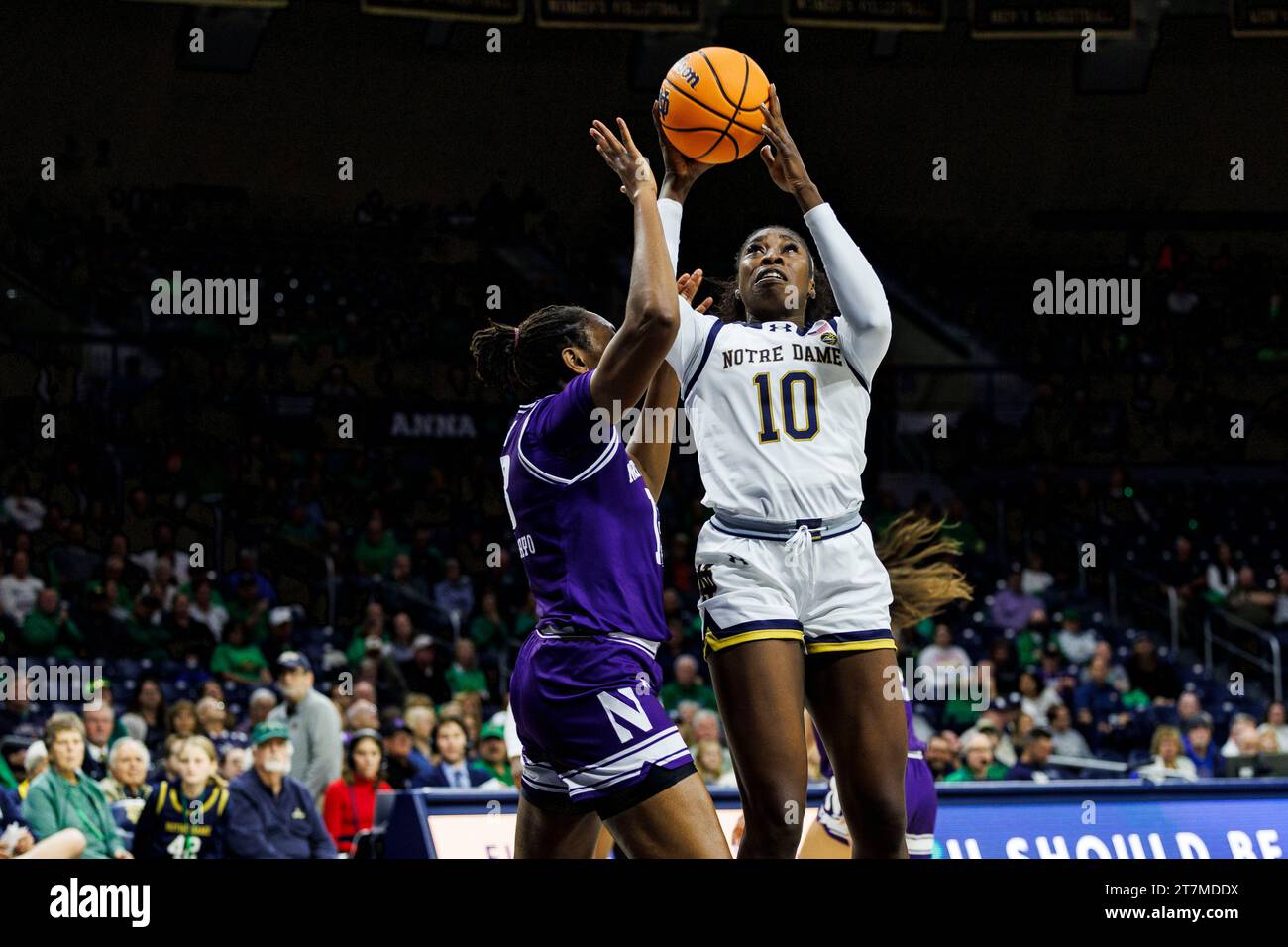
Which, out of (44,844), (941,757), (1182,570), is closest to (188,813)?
(44,844)

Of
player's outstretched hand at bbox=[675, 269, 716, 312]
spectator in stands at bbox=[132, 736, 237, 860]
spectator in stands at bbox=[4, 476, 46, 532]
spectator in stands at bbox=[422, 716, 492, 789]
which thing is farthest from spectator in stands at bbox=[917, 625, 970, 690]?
player's outstretched hand at bbox=[675, 269, 716, 312]

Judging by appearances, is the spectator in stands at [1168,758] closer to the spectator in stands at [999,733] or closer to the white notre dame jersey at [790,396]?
the spectator in stands at [999,733]

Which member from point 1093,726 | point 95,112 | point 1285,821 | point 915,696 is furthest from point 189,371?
point 1285,821

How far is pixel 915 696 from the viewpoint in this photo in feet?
37.7

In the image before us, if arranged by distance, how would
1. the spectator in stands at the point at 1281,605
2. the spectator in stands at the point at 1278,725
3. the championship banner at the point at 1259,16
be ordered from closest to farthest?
the spectator in stands at the point at 1278,725
the championship banner at the point at 1259,16
the spectator in stands at the point at 1281,605

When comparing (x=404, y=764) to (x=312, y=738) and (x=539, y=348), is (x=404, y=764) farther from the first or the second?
(x=539, y=348)

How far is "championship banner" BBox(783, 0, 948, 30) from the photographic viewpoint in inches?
558

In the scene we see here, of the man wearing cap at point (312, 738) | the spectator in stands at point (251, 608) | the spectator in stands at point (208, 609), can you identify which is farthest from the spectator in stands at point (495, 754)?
the spectator in stands at point (208, 609)

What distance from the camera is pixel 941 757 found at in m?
10.1

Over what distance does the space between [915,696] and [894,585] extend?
5690mm

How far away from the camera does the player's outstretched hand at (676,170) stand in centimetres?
451

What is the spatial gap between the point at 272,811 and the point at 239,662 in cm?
382

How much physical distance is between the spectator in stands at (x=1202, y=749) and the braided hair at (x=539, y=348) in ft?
26.9

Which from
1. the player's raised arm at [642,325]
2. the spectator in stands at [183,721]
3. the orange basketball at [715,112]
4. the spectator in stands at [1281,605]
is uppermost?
the orange basketball at [715,112]
